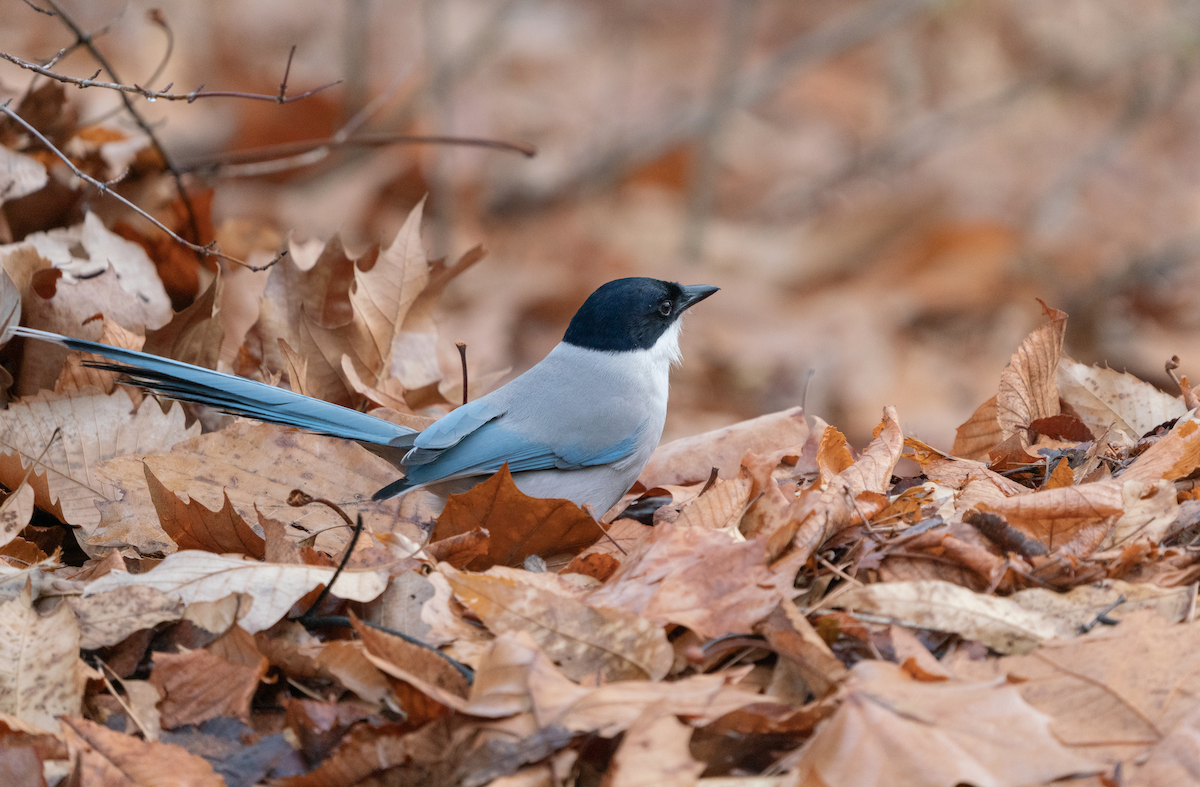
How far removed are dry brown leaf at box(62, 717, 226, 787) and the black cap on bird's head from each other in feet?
6.77

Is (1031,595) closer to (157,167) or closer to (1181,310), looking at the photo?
(157,167)

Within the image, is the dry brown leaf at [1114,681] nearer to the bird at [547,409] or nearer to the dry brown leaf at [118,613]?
the bird at [547,409]

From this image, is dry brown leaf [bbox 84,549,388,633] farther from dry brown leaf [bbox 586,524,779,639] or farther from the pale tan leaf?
the pale tan leaf

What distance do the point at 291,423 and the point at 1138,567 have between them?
1.88 meters

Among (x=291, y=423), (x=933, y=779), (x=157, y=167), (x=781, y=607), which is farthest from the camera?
(x=157, y=167)

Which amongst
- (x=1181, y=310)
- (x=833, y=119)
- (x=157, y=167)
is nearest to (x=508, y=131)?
(x=833, y=119)

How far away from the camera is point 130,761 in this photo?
161 centimetres

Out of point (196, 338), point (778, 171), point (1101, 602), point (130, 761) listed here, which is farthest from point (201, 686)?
point (778, 171)

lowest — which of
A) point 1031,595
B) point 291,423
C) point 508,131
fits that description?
point 508,131

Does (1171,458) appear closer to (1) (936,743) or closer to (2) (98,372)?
(1) (936,743)

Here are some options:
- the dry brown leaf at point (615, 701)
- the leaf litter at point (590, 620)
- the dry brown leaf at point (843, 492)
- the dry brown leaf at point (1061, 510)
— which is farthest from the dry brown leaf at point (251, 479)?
the dry brown leaf at point (1061, 510)

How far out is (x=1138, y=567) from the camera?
204cm

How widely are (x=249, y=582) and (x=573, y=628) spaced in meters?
0.58

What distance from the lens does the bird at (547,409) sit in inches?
102
